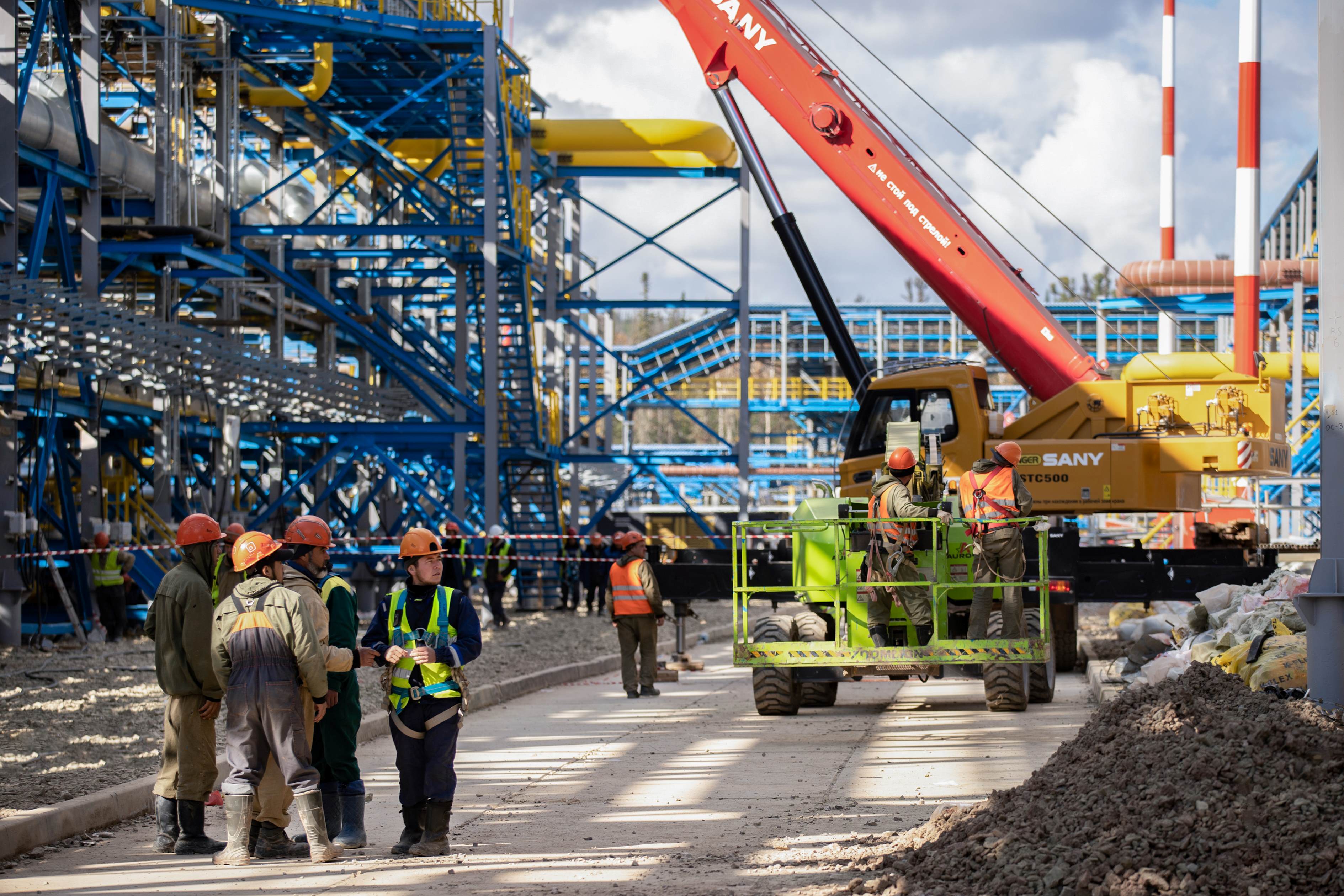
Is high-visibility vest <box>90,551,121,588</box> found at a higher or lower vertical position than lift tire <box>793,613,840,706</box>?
higher

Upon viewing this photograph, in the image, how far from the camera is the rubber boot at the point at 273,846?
295 inches

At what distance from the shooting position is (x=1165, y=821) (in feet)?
20.1

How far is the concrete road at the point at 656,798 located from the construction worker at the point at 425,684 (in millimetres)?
236

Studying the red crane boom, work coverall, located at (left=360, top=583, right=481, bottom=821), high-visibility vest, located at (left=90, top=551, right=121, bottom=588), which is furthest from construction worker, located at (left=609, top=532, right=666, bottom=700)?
high-visibility vest, located at (left=90, top=551, right=121, bottom=588)

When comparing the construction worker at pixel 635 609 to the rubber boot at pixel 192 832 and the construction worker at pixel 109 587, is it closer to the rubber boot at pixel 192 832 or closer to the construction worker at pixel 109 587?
the rubber boot at pixel 192 832

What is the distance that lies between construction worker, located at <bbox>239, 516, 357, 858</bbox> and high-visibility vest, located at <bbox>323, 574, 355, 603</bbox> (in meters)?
0.03

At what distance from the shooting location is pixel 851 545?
1317 centimetres

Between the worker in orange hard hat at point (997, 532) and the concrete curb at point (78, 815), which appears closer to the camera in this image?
the concrete curb at point (78, 815)

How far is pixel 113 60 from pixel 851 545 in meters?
17.4

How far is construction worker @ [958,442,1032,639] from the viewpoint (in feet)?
38.1

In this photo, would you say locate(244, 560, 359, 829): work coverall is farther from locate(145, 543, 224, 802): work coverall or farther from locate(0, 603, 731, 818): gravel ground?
locate(0, 603, 731, 818): gravel ground

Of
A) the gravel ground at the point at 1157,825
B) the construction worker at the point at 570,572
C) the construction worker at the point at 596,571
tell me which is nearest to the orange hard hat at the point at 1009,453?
the gravel ground at the point at 1157,825

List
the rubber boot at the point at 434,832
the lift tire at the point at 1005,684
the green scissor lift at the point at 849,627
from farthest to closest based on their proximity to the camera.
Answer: the lift tire at the point at 1005,684, the green scissor lift at the point at 849,627, the rubber boot at the point at 434,832

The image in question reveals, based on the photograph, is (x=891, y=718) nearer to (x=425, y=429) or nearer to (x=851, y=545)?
(x=851, y=545)
